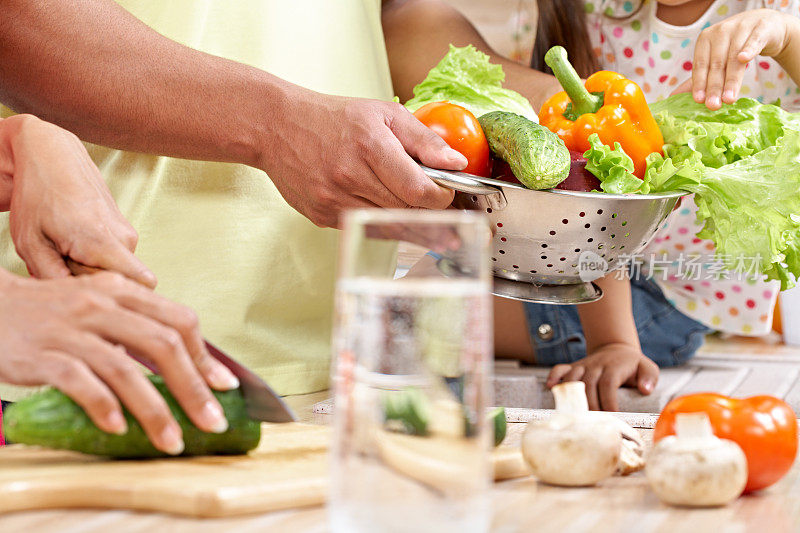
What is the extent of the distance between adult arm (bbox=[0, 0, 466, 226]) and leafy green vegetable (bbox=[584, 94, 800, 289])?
0.28 metres

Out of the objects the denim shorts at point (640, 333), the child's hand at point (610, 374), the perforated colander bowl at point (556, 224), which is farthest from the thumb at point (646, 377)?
the perforated colander bowl at point (556, 224)

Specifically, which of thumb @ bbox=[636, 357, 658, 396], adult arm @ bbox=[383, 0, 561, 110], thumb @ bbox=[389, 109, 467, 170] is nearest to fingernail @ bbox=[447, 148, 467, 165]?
thumb @ bbox=[389, 109, 467, 170]

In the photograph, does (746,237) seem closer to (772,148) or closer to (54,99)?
(772,148)

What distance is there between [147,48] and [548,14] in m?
1.08

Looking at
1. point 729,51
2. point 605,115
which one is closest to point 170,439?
point 605,115

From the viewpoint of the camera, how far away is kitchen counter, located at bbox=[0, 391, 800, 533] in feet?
1.89

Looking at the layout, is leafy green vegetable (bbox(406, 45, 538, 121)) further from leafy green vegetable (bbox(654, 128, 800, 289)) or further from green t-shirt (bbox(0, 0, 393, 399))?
leafy green vegetable (bbox(654, 128, 800, 289))

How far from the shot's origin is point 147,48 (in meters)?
1.07

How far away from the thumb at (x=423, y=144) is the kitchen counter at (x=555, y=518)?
398mm

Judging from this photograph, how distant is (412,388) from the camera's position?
0.51 meters

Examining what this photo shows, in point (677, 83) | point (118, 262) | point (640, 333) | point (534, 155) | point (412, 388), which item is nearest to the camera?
point (412, 388)

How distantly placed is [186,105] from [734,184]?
0.69 meters

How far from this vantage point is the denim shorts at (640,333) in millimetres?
1888

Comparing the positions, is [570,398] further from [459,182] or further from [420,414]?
[459,182]
